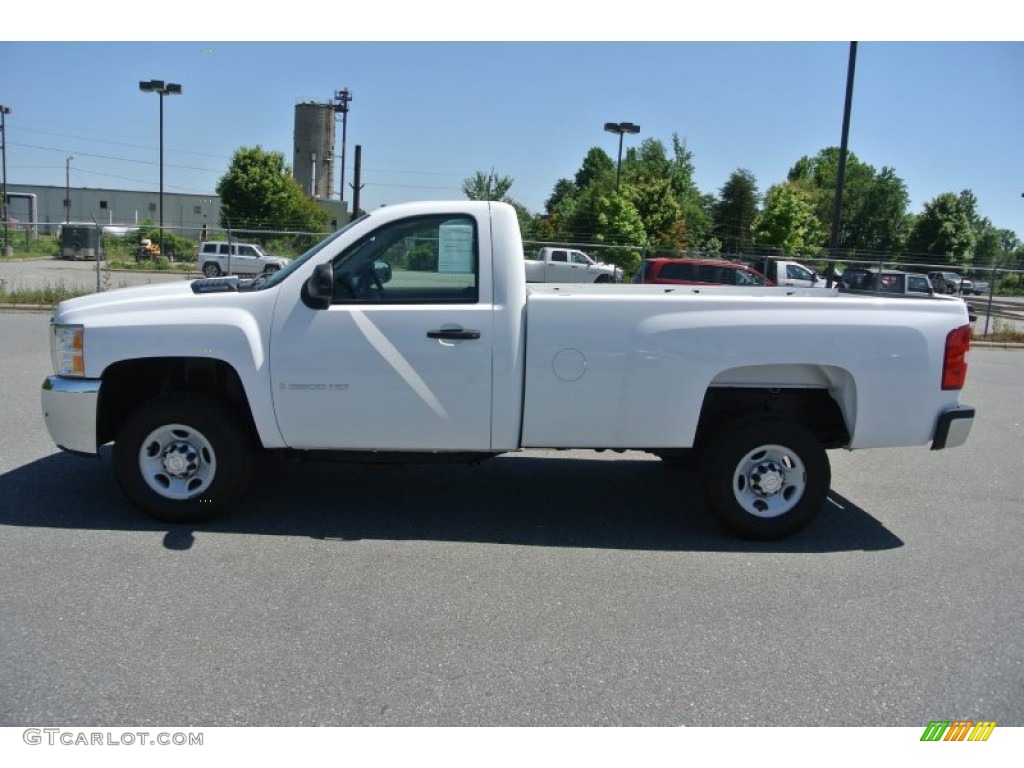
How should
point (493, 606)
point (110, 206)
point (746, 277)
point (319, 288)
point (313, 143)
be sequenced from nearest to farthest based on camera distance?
1. point (493, 606)
2. point (319, 288)
3. point (746, 277)
4. point (110, 206)
5. point (313, 143)

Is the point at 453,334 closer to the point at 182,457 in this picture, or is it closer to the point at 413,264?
the point at 413,264

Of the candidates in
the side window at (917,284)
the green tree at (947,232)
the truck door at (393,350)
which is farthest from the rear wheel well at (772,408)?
the green tree at (947,232)

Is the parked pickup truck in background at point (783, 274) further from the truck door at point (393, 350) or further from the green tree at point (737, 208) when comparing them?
the green tree at point (737, 208)

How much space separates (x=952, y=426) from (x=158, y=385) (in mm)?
5058

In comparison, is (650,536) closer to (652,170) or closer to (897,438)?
(897,438)

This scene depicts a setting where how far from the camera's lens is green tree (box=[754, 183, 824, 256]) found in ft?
150

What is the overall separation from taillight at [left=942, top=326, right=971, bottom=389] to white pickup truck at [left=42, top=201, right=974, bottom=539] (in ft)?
0.04

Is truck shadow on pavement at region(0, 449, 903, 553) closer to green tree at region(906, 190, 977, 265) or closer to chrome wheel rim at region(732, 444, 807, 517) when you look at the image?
chrome wheel rim at region(732, 444, 807, 517)

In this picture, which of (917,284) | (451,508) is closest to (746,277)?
(917,284)

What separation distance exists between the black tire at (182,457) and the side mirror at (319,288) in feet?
2.98

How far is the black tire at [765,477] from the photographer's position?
5414 millimetres

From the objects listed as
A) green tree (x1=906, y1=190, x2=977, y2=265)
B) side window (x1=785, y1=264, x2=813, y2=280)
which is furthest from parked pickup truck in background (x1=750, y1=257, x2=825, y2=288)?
green tree (x1=906, y1=190, x2=977, y2=265)

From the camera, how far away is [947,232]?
5169cm

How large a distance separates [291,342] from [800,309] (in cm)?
310
